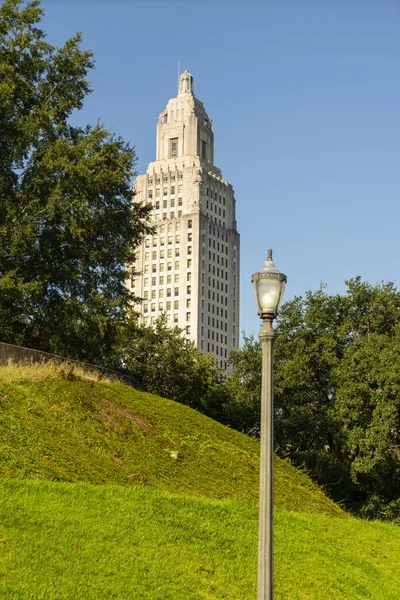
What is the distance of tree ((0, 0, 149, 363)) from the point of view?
34.1 m

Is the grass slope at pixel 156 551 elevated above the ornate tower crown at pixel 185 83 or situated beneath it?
situated beneath

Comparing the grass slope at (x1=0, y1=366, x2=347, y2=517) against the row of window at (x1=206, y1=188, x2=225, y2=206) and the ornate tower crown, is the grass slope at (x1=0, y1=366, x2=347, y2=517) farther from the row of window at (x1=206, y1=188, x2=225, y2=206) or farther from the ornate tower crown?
the ornate tower crown

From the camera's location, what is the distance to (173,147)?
6481 inches

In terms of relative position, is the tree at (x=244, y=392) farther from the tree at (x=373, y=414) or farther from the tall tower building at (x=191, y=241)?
the tall tower building at (x=191, y=241)

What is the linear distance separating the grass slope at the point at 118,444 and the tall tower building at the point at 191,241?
121200mm

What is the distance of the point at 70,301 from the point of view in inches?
1396

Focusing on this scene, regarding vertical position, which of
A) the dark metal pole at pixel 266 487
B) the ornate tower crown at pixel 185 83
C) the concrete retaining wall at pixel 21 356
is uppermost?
the ornate tower crown at pixel 185 83

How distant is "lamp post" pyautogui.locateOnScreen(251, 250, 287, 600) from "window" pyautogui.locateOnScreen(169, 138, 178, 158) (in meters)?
156

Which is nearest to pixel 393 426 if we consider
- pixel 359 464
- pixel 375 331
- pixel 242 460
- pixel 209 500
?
pixel 359 464

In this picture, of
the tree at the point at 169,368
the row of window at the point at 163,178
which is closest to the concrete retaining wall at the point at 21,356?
the tree at the point at 169,368

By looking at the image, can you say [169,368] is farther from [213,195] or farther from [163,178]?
[163,178]

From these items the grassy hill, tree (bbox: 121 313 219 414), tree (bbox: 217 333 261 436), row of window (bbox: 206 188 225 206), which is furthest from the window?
the grassy hill

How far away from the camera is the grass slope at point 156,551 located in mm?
12961

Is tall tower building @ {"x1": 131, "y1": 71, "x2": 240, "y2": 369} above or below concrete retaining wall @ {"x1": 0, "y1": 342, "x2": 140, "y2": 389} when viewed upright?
above
